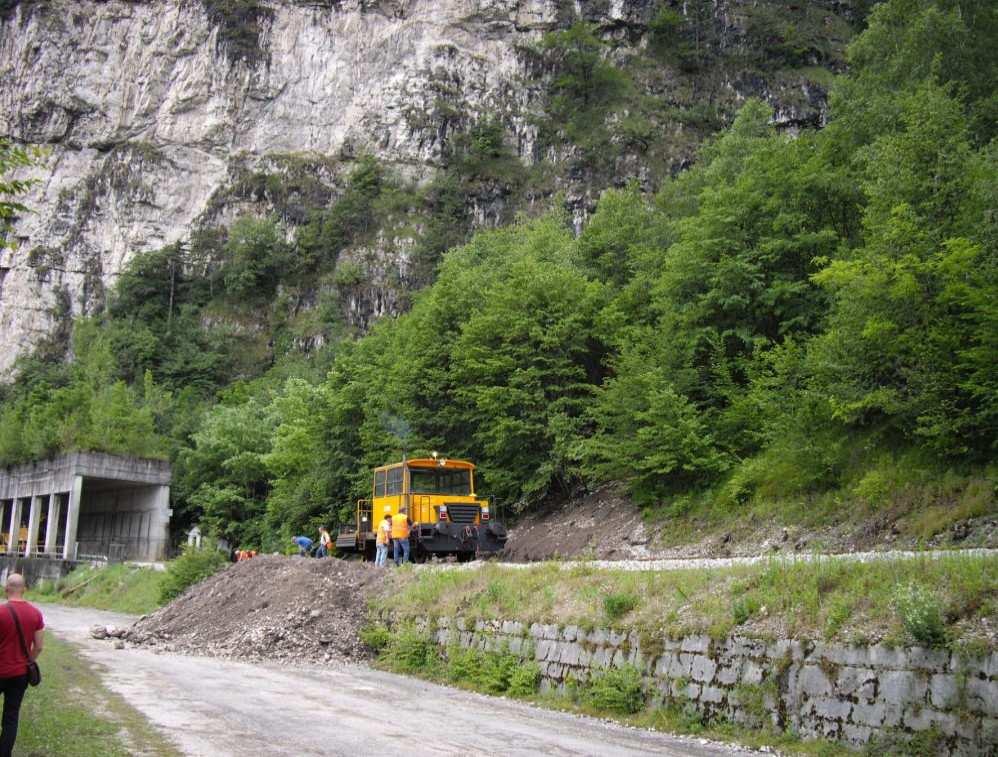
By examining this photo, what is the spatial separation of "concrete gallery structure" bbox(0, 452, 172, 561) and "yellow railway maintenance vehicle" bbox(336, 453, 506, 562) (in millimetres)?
27213

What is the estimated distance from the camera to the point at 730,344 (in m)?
26.2

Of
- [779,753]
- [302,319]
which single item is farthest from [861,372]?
[302,319]

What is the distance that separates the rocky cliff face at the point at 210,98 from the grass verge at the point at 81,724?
70.7m

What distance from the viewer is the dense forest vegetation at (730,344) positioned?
18.0 metres

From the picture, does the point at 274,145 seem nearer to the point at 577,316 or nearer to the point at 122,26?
the point at 122,26

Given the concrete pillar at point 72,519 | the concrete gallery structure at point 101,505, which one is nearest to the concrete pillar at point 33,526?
the concrete gallery structure at point 101,505

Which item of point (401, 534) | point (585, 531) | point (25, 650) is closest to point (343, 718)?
point (25, 650)

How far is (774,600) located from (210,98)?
3362 inches

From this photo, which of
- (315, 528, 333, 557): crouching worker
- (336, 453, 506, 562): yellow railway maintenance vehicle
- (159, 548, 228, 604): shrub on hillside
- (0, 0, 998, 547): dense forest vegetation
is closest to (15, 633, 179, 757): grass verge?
(336, 453, 506, 562): yellow railway maintenance vehicle

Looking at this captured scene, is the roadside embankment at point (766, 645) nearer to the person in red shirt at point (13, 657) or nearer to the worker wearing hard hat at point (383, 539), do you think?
the worker wearing hard hat at point (383, 539)

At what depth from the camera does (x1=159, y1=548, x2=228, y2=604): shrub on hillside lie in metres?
25.9

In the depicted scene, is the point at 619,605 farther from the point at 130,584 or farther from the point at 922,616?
the point at 130,584

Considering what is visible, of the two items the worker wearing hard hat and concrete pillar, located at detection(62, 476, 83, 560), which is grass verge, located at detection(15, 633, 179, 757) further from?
concrete pillar, located at detection(62, 476, 83, 560)

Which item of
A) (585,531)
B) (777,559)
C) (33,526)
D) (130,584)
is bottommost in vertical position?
(130,584)
